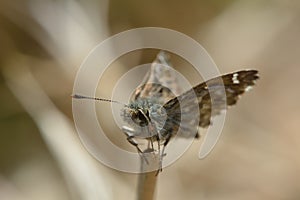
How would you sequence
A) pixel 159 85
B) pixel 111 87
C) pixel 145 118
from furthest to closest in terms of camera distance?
pixel 111 87
pixel 159 85
pixel 145 118

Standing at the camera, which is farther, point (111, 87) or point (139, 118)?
point (111, 87)

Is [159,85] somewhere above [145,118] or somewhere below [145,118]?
above

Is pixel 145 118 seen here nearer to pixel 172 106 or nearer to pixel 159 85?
pixel 172 106

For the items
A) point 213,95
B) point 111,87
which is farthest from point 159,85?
point 111,87

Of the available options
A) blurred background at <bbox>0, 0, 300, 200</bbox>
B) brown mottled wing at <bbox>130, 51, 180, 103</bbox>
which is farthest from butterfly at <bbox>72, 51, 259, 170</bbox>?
blurred background at <bbox>0, 0, 300, 200</bbox>

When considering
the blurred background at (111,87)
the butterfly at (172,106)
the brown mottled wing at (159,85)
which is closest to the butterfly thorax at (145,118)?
the butterfly at (172,106)

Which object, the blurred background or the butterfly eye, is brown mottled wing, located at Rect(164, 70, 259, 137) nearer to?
the butterfly eye

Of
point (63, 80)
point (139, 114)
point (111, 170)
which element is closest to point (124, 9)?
point (63, 80)

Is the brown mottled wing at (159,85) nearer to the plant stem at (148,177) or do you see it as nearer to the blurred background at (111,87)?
the plant stem at (148,177)
